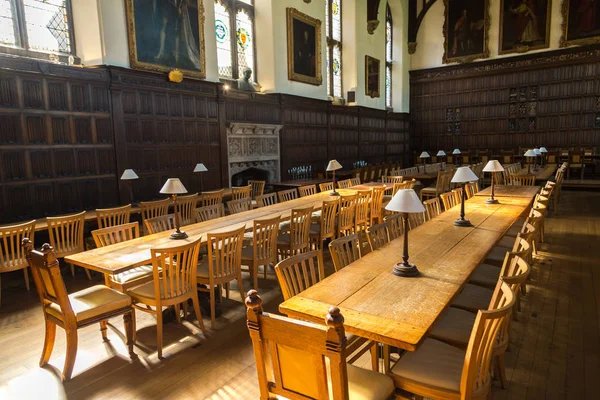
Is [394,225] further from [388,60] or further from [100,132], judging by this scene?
[388,60]

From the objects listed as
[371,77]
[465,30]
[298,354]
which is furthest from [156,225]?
[465,30]

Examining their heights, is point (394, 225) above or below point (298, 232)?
above

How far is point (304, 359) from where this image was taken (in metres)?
1.70

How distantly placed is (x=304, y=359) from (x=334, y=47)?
13.4 metres

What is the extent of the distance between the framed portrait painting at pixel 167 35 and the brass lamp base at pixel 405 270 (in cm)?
626

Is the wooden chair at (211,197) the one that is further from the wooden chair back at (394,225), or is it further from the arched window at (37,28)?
the wooden chair back at (394,225)

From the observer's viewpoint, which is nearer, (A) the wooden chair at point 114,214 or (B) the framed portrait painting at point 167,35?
(A) the wooden chair at point 114,214

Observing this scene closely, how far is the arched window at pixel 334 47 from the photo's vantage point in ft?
43.2

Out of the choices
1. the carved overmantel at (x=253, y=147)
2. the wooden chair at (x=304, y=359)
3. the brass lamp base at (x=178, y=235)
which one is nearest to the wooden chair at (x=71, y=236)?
the brass lamp base at (x=178, y=235)

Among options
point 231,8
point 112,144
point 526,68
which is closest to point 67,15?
point 112,144

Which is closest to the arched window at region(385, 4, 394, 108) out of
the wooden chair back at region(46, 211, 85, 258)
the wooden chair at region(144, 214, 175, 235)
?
the wooden chair at region(144, 214, 175, 235)

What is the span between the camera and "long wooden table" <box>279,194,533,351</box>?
2.00 metres

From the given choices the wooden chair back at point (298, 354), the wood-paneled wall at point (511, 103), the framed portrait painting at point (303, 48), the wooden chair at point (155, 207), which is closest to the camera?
the wooden chair back at point (298, 354)

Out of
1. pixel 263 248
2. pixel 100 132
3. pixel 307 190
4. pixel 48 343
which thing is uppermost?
pixel 100 132
